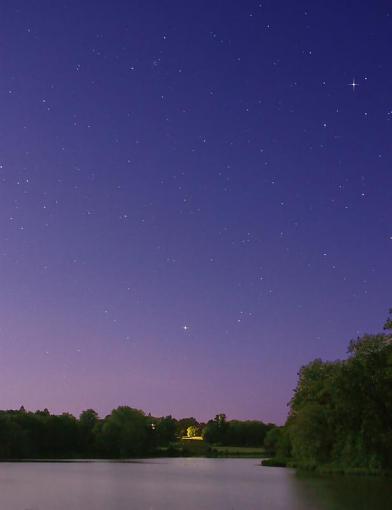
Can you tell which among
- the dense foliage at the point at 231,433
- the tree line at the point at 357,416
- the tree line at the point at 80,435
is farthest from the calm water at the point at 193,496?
the dense foliage at the point at 231,433

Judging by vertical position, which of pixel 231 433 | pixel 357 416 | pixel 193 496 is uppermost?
pixel 231 433

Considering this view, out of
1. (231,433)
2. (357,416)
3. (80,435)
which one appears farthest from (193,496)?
(231,433)

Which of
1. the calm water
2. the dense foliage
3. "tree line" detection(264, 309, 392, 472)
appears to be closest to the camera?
the calm water

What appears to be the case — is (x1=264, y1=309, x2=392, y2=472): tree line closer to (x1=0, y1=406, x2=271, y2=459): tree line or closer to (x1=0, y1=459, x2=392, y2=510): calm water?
(x1=0, y1=459, x2=392, y2=510): calm water

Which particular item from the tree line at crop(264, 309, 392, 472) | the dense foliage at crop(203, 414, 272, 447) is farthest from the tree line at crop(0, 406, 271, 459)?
the tree line at crop(264, 309, 392, 472)

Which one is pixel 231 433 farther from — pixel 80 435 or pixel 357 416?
pixel 357 416

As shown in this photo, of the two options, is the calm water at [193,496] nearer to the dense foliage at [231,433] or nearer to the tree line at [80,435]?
the tree line at [80,435]

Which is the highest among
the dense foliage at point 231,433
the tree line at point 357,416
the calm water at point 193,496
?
the dense foliage at point 231,433

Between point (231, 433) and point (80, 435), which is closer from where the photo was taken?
point (80, 435)

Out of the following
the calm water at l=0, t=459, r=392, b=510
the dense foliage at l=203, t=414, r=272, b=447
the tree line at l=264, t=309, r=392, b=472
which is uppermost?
the dense foliage at l=203, t=414, r=272, b=447

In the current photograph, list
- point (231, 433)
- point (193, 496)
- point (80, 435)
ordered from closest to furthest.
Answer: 1. point (193, 496)
2. point (80, 435)
3. point (231, 433)

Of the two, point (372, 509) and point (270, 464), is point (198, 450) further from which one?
point (372, 509)

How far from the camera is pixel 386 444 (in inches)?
2184

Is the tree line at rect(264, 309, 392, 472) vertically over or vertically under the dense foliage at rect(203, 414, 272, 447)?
under
